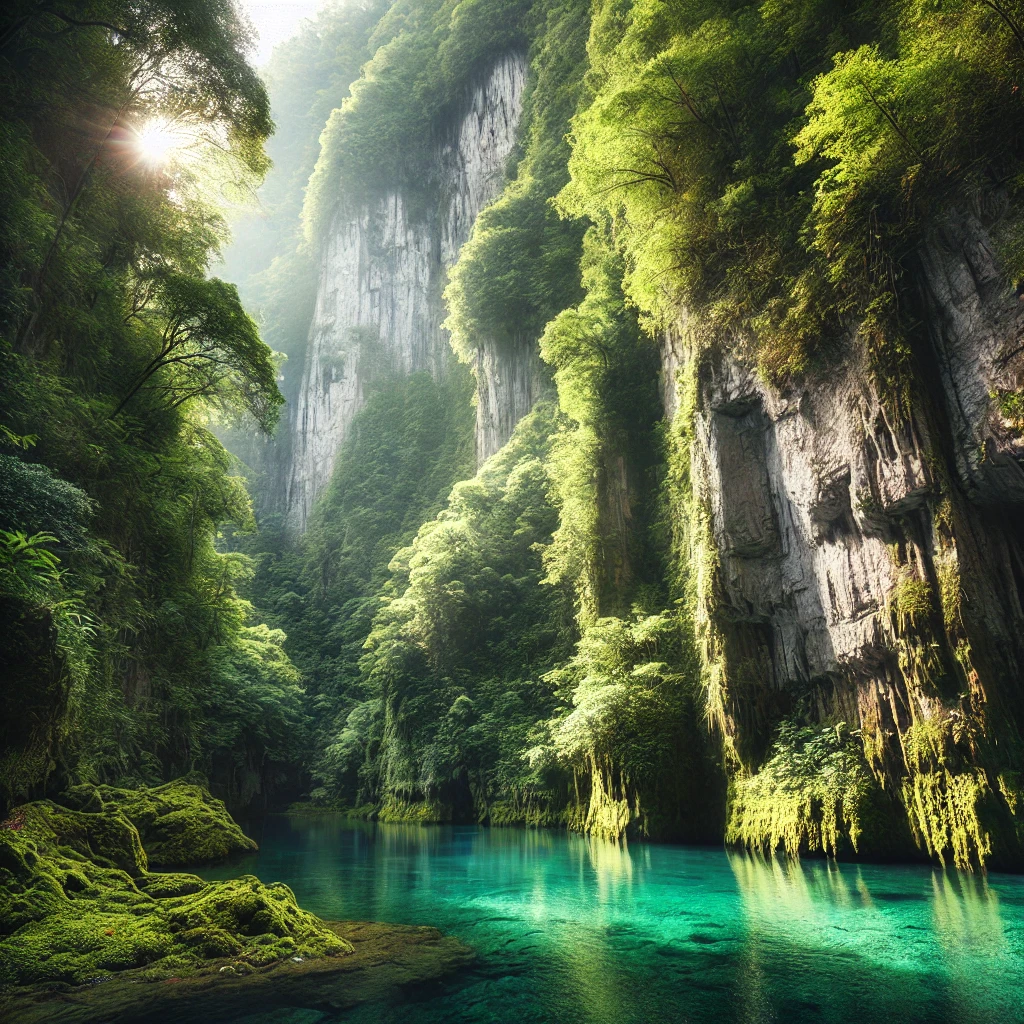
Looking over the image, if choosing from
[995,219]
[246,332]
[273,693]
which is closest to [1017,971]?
[995,219]

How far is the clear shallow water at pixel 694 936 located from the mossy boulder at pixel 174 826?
68cm

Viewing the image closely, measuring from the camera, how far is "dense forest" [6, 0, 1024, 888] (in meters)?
8.92

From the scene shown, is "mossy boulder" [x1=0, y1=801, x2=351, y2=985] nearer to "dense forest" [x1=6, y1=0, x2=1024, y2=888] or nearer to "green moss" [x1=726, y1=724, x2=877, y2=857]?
"dense forest" [x1=6, y1=0, x2=1024, y2=888]

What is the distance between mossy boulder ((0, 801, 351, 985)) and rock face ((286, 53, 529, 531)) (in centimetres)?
4191

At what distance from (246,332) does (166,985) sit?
39.2 feet

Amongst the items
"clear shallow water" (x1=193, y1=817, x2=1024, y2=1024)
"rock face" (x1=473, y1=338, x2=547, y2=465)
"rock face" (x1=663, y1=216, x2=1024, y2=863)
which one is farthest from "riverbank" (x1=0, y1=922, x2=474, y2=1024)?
"rock face" (x1=473, y1=338, x2=547, y2=465)

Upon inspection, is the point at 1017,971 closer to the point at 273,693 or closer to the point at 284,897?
the point at 284,897

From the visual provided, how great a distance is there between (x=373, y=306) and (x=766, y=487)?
4535 cm

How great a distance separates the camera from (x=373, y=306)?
52.5 metres

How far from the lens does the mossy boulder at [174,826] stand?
10.2 m

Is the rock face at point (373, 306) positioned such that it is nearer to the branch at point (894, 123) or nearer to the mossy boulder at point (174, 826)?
the branch at point (894, 123)

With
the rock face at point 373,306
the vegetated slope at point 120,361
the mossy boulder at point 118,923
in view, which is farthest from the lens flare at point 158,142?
the rock face at point 373,306

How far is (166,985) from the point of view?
4.46 m

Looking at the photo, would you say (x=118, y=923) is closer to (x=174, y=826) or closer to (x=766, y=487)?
(x=174, y=826)
